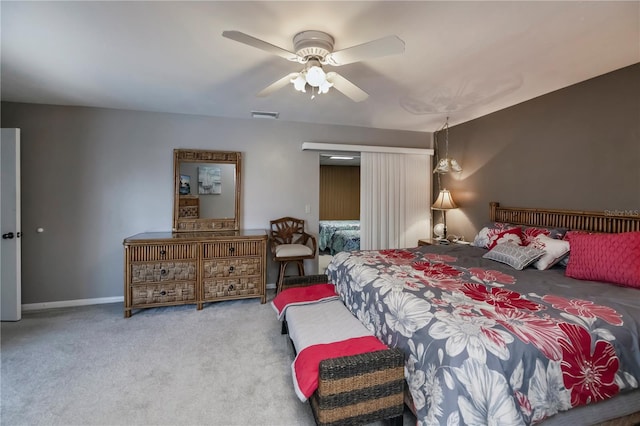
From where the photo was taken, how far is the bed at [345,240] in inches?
209

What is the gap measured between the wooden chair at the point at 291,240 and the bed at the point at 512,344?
1835mm

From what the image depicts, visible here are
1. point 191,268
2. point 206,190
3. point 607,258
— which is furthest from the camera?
point 206,190

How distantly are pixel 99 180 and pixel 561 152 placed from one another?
5.31 meters

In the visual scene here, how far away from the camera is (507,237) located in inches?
112

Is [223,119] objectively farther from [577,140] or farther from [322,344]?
[577,140]

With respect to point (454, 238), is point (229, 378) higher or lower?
lower

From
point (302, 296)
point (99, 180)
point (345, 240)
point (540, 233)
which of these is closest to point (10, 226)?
point (99, 180)

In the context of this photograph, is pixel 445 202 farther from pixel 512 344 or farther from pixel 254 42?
pixel 254 42

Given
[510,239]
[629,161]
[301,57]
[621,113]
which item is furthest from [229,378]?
[621,113]

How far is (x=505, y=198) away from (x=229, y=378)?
142 inches

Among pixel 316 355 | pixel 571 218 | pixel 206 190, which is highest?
pixel 206 190

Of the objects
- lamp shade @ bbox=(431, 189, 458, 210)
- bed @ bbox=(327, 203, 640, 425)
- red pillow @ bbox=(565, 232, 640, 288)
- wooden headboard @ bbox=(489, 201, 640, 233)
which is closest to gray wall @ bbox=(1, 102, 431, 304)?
lamp shade @ bbox=(431, 189, 458, 210)

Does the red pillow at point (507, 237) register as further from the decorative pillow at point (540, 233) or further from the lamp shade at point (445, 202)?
the lamp shade at point (445, 202)

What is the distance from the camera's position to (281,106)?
3.48 meters
